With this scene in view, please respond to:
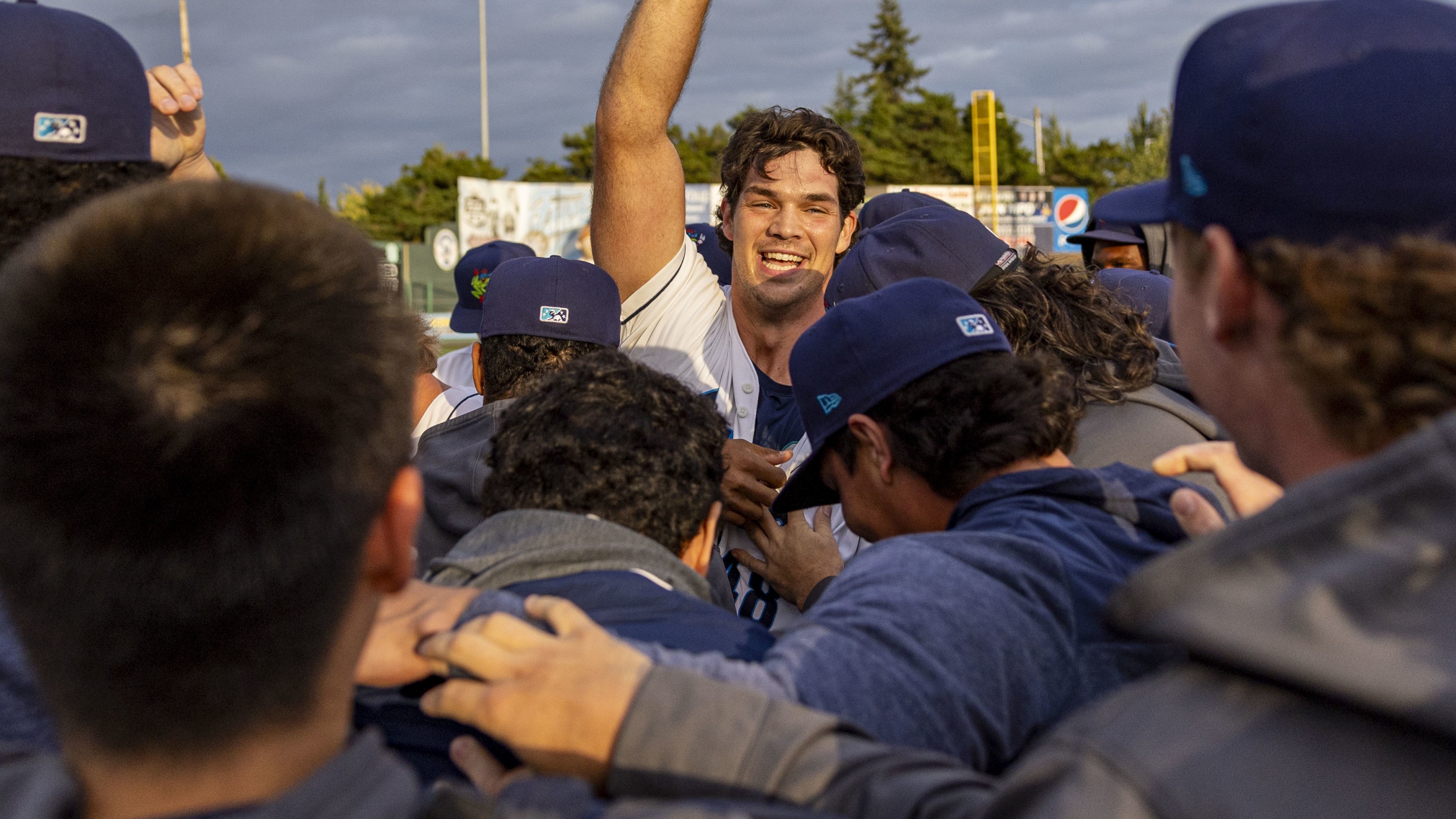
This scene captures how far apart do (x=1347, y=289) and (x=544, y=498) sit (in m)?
1.40

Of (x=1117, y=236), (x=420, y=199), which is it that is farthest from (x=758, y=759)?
(x=420, y=199)

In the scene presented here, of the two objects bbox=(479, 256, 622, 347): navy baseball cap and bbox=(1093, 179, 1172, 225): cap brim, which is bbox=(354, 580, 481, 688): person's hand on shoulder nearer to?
bbox=(1093, 179, 1172, 225): cap brim

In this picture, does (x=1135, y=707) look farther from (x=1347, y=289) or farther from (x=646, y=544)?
(x=646, y=544)

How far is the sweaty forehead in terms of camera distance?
179 inches

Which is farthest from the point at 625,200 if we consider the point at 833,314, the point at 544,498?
the point at 544,498

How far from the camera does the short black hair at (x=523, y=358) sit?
3625 millimetres

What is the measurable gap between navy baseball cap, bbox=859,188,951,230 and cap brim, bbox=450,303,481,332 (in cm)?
275

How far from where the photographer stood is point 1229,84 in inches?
49.9

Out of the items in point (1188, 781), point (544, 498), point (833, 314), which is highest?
point (833, 314)

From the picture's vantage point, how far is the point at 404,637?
160 centimetres

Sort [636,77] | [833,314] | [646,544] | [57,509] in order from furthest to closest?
[636,77], [833,314], [646,544], [57,509]

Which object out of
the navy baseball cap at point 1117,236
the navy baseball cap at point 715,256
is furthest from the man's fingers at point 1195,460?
the navy baseball cap at point 1117,236

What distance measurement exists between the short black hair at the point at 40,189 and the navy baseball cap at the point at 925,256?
2226mm

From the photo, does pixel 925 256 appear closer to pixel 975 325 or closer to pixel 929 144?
pixel 975 325
